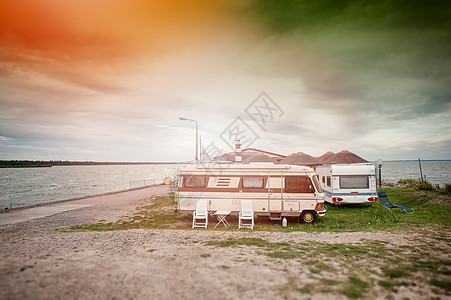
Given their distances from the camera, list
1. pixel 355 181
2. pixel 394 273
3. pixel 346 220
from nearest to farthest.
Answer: pixel 394 273 → pixel 346 220 → pixel 355 181

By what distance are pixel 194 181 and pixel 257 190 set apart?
3.22 meters

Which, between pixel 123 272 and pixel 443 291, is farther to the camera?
pixel 123 272

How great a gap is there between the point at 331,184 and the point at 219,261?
35.1ft

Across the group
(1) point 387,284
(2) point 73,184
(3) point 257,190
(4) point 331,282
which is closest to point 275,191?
(3) point 257,190

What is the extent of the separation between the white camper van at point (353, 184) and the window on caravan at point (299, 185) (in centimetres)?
388

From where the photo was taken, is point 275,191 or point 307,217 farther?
point 275,191

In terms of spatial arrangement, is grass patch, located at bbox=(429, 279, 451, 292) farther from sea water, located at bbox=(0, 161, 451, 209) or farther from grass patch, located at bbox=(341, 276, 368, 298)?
sea water, located at bbox=(0, 161, 451, 209)

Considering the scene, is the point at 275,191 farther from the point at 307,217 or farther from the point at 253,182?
the point at 307,217

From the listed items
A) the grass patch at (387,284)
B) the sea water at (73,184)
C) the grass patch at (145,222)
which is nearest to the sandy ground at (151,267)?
the grass patch at (387,284)

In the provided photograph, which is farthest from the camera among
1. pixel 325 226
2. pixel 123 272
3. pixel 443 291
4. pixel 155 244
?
pixel 325 226

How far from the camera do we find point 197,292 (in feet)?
14.6

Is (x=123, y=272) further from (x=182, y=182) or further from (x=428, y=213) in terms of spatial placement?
(x=428, y=213)

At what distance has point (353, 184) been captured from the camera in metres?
14.0

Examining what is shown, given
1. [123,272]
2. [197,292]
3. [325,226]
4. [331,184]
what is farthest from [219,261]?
[331,184]
